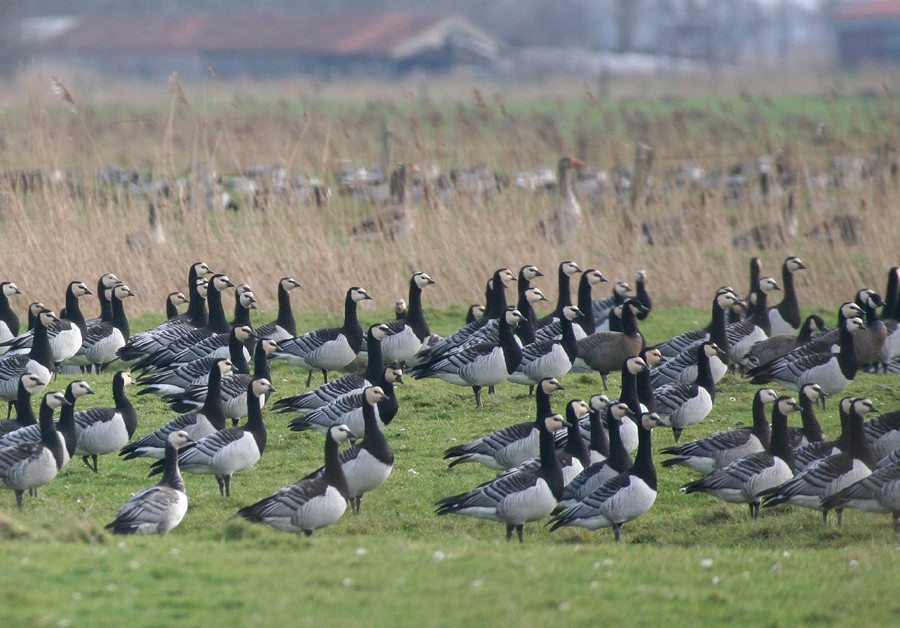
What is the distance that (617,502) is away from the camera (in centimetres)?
831

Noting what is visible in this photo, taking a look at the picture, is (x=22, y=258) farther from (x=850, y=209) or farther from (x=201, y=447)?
(x=850, y=209)

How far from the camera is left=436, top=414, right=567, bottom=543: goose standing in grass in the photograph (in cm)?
832

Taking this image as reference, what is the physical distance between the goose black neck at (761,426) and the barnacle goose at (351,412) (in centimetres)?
331

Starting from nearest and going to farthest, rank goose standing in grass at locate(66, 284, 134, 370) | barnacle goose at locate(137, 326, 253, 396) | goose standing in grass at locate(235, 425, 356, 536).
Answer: goose standing in grass at locate(235, 425, 356, 536), barnacle goose at locate(137, 326, 253, 396), goose standing in grass at locate(66, 284, 134, 370)

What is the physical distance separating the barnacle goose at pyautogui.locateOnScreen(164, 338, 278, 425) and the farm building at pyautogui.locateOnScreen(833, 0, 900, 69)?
252 ft

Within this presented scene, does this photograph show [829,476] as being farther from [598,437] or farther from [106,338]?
[106,338]

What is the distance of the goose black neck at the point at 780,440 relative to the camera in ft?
30.3

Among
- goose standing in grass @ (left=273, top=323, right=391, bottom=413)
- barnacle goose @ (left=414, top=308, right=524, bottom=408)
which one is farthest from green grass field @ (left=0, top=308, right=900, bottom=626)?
barnacle goose @ (left=414, top=308, right=524, bottom=408)

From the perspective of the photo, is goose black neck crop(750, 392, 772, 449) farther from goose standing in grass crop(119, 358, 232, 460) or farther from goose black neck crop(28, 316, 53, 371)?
goose black neck crop(28, 316, 53, 371)

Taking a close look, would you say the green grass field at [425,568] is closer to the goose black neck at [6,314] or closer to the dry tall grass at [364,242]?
the goose black neck at [6,314]

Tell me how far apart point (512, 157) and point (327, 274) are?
4323 millimetres

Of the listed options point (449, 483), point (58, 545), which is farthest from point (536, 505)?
point (58, 545)

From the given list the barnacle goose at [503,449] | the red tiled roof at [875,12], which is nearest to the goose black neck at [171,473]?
the barnacle goose at [503,449]

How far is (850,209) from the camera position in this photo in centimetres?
1823
